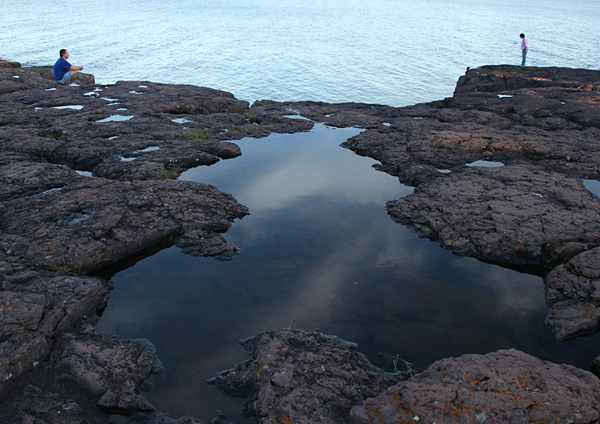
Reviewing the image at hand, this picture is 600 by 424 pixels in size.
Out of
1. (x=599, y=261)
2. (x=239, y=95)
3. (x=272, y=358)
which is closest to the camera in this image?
(x=272, y=358)

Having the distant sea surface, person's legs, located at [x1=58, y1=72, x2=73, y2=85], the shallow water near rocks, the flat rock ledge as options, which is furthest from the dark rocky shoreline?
the distant sea surface

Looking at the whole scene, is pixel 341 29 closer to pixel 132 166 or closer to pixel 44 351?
pixel 132 166

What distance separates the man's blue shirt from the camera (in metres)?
19.5

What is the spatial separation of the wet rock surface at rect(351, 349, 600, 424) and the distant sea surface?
95.4ft

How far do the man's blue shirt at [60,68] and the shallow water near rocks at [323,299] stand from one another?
15581 mm

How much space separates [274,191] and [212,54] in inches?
1704

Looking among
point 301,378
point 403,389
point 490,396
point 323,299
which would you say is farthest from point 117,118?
point 490,396

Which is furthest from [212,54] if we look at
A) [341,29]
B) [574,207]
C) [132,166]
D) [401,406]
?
[401,406]

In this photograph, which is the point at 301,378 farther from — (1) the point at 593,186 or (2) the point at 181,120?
(2) the point at 181,120

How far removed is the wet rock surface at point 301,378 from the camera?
→ 15.5 ft

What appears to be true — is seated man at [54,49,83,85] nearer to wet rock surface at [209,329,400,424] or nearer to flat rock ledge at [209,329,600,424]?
wet rock surface at [209,329,400,424]

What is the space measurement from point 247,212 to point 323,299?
11.5 ft

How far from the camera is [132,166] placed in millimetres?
Answer: 10938

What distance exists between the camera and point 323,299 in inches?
277
